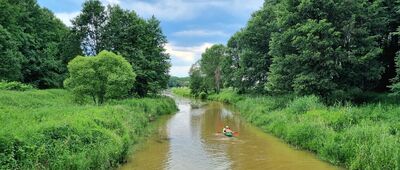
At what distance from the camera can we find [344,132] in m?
16.9

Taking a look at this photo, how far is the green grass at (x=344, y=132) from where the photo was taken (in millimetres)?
13524

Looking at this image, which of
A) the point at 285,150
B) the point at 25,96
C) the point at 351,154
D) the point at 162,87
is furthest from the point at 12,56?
the point at 351,154

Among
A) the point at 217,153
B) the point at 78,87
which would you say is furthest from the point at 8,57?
the point at 217,153

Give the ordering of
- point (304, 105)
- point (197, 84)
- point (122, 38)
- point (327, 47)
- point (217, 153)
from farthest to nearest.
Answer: point (197, 84)
point (122, 38)
point (327, 47)
point (304, 105)
point (217, 153)

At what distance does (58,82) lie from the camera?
47812 mm

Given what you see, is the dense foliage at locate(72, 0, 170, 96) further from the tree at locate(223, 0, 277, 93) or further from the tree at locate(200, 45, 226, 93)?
the tree at locate(200, 45, 226, 93)

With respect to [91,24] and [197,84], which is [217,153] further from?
[197,84]

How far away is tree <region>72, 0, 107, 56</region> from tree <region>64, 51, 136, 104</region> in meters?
19.6

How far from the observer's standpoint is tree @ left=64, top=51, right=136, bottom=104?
91.4 feet

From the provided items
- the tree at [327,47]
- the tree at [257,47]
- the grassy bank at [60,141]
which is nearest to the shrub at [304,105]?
the tree at [327,47]

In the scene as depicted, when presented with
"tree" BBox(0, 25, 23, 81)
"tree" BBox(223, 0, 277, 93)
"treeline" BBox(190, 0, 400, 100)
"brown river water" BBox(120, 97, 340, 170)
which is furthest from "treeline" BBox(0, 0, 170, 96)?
"brown river water" BBox(120, 97, 340, 170)

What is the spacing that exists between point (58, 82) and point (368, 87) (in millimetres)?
37289

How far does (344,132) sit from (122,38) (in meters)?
36.2

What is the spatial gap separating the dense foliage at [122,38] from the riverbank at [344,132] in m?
23.6
